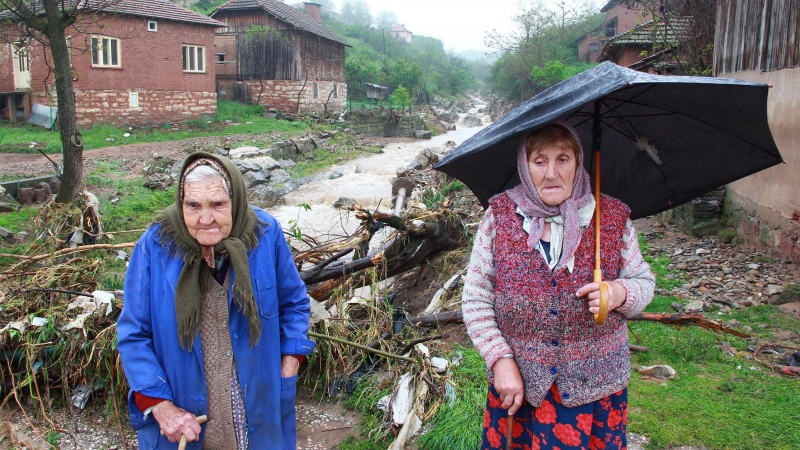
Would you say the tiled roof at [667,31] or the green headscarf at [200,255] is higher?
the tiled roof at [667,31]

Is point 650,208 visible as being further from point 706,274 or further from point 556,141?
point 706,274

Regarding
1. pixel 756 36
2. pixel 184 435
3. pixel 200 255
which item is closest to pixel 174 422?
pixel 184 435

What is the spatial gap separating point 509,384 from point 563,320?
0.96ft

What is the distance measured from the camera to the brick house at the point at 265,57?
91.1 feet

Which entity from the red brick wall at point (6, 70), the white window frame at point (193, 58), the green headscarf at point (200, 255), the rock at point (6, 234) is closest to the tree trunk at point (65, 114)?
the rock at point (6, 234)

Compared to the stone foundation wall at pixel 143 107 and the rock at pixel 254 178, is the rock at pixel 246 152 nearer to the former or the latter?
the rock at pixel 254 178

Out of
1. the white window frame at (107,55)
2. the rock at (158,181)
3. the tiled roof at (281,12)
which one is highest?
the tiled roof at (281,12)

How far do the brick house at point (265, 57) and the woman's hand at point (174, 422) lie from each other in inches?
1076

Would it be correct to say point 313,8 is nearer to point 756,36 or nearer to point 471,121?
point 471,121

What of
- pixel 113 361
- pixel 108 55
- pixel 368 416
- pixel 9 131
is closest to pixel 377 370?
pixel 368 416

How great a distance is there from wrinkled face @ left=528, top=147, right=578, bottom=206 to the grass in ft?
47.7

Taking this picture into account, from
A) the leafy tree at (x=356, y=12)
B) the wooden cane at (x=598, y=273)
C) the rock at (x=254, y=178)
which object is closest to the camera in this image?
the wooden cane at (x=598, y=273)

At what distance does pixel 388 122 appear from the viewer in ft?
98.5

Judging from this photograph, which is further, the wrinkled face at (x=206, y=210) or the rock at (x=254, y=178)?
the rock at (x=254, y=178)
